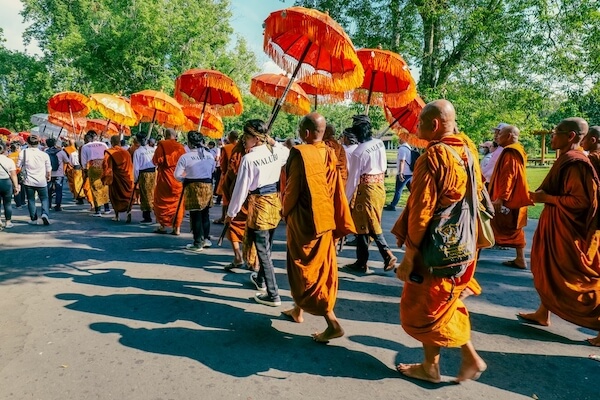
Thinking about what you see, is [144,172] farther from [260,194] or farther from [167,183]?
[260,194]

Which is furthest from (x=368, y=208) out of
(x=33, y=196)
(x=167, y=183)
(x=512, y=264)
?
(x=33, y=196)

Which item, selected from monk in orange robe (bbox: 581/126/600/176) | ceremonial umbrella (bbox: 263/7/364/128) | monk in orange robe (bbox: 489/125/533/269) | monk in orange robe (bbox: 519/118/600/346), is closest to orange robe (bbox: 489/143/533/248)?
monk in orange robe (bbox: 489/125/533/269)

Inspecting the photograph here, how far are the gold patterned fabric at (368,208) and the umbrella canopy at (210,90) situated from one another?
3.47 metres

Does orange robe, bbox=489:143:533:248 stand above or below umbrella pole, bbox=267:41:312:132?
below

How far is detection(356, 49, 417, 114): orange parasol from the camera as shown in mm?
5582

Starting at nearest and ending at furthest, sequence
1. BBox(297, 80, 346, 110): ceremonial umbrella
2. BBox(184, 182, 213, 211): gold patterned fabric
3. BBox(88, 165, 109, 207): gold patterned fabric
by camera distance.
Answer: BBox(297, 80, 346, 110): ceremonial umbrella → BBox(184, 182, 213, 211): gold patterned fabric → BBox(88, 165, 109, 207): gold patterned fabric

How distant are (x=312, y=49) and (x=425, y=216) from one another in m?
3.46

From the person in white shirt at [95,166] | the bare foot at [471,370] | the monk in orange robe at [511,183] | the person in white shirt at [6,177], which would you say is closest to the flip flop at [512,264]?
the monk in orange robe at [511,183]

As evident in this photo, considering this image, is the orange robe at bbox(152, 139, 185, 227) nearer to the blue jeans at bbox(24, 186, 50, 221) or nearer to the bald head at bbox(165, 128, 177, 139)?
the bald head at bbox(165, 128, 177, 139)

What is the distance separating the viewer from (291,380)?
296 centimetres

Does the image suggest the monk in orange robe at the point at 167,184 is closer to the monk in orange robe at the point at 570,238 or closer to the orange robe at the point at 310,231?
the orange robe at the point at 310,231

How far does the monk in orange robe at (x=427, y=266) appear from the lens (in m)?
2.60

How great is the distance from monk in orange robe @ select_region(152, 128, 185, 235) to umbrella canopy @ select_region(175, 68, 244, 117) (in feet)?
3.12

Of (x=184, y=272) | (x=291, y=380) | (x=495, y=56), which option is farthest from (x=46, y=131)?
(x=291, y=380)
